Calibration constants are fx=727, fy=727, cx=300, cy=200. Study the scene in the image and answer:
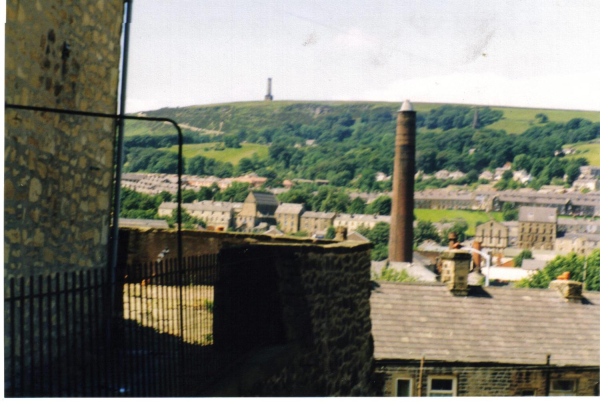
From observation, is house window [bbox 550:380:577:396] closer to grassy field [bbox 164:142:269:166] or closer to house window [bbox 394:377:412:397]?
house window [bbox 394:377:412:397]

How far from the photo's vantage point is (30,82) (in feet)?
17.6

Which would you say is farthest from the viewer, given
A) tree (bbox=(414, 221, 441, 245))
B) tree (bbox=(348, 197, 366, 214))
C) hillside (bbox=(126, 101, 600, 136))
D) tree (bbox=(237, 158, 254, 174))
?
tree (bbox=(348, 197, 366, 214))

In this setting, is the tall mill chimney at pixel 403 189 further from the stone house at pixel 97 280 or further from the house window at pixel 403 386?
the stone house at pixel 97 280

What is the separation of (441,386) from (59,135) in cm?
1129

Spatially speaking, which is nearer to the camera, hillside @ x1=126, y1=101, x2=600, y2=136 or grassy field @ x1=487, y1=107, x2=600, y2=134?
hillside @ x1=126, y1=101, x2=600, y2=136

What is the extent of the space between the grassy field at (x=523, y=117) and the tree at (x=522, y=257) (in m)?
24.2

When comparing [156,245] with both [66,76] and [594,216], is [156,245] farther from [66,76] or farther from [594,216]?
[594,216]

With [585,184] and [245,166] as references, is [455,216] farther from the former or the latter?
[245,166]

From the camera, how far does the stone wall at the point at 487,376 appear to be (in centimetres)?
1496

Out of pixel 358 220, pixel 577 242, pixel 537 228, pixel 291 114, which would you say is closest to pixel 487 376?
pixel 358 220

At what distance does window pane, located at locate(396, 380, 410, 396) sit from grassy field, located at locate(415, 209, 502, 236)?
3825 inches

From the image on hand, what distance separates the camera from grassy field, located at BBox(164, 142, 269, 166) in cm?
9388

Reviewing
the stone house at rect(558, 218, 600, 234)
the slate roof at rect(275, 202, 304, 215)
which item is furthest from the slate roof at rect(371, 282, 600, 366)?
the stone house at rect(558, 218, 600, 234)

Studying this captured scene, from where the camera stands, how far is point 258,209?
93.1 metres
